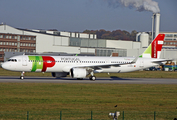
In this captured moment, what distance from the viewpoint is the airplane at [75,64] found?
44156 mm

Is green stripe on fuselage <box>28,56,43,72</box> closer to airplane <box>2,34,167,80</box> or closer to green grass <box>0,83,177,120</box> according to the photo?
airplane <box>2,34,167,80</box>

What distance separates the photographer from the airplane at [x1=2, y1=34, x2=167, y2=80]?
4416 cm

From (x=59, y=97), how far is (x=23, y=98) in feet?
11.2

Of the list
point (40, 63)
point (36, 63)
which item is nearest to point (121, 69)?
point (40, 63)

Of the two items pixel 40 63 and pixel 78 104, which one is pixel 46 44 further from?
pixel 78 104

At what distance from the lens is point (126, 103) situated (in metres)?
24.8

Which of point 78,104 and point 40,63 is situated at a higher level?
point 40,63

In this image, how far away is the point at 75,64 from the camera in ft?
153

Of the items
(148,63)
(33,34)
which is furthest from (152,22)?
(148,63)

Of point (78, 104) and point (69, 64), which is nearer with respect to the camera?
point (78, 104)

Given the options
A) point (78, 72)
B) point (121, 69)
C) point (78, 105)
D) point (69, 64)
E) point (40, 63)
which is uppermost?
point (40, 63)

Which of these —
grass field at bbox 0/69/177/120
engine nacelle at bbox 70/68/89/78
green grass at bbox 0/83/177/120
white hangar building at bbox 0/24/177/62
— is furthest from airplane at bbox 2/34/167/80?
white hangar building at bbox 0/24/177/62

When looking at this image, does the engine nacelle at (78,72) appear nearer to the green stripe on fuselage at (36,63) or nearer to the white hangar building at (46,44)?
the green stripe on fuselage at (36,63)

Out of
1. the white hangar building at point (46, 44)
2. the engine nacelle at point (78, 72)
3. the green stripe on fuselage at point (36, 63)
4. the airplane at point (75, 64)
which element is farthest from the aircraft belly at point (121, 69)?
the white hangar building at point (46, 44)
